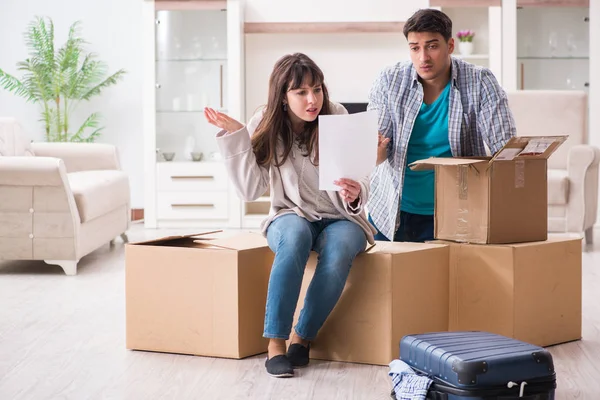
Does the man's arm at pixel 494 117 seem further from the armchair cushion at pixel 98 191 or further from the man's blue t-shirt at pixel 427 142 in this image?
the armchair cushion at pixel 98 191

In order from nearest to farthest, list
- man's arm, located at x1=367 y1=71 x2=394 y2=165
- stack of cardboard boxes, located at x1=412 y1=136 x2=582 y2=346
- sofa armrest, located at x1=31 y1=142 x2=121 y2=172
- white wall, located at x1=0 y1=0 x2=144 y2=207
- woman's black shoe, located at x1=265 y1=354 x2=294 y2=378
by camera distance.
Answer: woman's black shoe, located at x1=265 y1=354 x2=294 y2=378
stack of cardboard boxes, located at x1=412 y1=136 x2=582 y2=346
man's arm, located at x1=367 y1=71 x2=394 y2=165
sofa armrest, located at x1=31 y1=142 x2=121 y2=172
white wall, located at x1=0 y1=0 x2=144 y2=207

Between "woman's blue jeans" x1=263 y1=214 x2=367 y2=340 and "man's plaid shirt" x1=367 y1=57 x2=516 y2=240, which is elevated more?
"man's plaid shirt" x1=367 y1=57 x2=516 y2=240

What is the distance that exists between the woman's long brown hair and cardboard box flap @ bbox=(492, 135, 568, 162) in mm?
526

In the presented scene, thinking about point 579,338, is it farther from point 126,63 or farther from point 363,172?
point 126,63

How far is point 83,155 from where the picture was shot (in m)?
5.04

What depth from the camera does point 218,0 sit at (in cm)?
605

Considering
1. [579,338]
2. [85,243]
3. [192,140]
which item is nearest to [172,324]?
[579,338]

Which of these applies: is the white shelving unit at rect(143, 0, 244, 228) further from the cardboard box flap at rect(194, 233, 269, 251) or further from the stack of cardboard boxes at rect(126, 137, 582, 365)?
the stack of cardboard boxes at rect(126, 137, 582, 365)

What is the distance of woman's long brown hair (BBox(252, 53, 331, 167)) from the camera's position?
2.46 m

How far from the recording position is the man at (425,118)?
2.62 m

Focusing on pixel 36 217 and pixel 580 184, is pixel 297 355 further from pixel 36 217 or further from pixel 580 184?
pixel 580 184

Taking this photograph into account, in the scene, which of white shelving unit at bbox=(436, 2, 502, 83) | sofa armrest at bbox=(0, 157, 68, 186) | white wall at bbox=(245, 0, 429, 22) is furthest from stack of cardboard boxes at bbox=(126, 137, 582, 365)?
white wall at bbox=(245, 0, 429, 22)

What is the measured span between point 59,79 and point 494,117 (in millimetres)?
4200

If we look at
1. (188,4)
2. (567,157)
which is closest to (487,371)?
(567,157)
